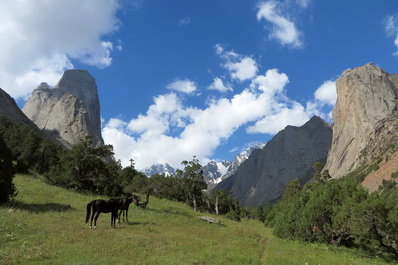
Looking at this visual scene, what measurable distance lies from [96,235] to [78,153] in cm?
3417

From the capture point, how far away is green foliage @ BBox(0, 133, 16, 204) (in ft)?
89.7

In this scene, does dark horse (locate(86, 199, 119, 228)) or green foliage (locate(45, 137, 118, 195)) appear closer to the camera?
dark horse (locate(86, 199, 119, 228))

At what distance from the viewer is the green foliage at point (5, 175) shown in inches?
1077

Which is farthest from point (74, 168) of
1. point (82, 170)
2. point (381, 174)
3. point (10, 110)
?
point (381, 174)

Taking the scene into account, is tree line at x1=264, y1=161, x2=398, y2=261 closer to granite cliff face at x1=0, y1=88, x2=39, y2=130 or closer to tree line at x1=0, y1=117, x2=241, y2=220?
tree line at x1=0, y1=117, x2=241, y2=220

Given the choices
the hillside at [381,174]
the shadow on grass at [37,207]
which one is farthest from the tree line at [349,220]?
the hillside at [381,174]

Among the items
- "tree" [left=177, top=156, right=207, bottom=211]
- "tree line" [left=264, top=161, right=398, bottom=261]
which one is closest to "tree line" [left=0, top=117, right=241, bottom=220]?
"tree" [left=177, top=156, right=207, bottom=211]

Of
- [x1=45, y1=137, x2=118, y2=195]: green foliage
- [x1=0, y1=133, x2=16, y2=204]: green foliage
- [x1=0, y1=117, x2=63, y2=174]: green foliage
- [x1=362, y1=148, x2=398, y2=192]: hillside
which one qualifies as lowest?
[x1=0, y1=133, x2=16, y2=204]: green foliage

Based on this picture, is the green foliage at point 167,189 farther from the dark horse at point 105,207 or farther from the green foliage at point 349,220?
the dark horse at point 105,207

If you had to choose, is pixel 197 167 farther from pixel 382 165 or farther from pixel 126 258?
pixel 382 165

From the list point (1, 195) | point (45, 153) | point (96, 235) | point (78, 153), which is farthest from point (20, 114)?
point (96, 235)

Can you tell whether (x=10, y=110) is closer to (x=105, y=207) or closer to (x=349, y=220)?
(x=105, y=207)

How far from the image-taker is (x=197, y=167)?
68625 millimetres

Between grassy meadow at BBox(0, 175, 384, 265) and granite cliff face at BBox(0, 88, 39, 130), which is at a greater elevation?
granite cliff face at BBox(0, 88, 39, 130)
